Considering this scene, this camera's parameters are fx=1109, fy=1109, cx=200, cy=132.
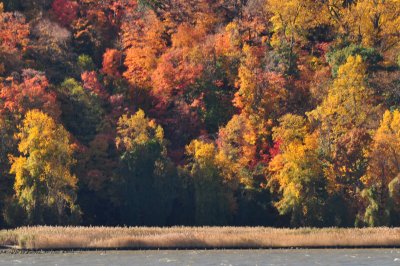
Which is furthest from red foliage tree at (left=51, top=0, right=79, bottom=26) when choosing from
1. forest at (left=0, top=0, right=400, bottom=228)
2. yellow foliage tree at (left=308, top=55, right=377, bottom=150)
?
yellow foliage tree at (left=308, top=55, right=377, bottom=150)

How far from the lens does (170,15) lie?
127 m

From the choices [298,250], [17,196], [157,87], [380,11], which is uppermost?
[380,11]

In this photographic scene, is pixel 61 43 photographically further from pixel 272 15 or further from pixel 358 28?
pixel 358 28

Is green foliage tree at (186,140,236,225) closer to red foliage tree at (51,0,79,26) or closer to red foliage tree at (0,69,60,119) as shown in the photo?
red foliage tree at (0,69,60,119)

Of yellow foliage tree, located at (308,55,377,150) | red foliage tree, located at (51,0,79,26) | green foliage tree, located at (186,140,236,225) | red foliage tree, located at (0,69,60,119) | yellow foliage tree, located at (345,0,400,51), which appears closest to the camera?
green foliage tree, located at (186,140,236,225)

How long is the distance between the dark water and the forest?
20547 millimetres

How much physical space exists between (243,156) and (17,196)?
22160 millimetres

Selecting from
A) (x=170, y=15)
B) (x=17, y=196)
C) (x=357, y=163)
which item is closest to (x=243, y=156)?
(x=357, y=163)

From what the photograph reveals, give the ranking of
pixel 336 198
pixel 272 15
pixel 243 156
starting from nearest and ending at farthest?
pixel 336 198 < pixel 243 156 < pixel 272 15

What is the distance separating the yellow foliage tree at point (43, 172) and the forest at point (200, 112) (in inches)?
4.9

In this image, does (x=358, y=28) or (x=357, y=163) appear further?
(x=358, y=28)

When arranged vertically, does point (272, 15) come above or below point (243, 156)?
above

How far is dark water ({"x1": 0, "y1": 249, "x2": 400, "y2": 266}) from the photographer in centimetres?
6259

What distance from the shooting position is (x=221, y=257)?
65.6 metres
